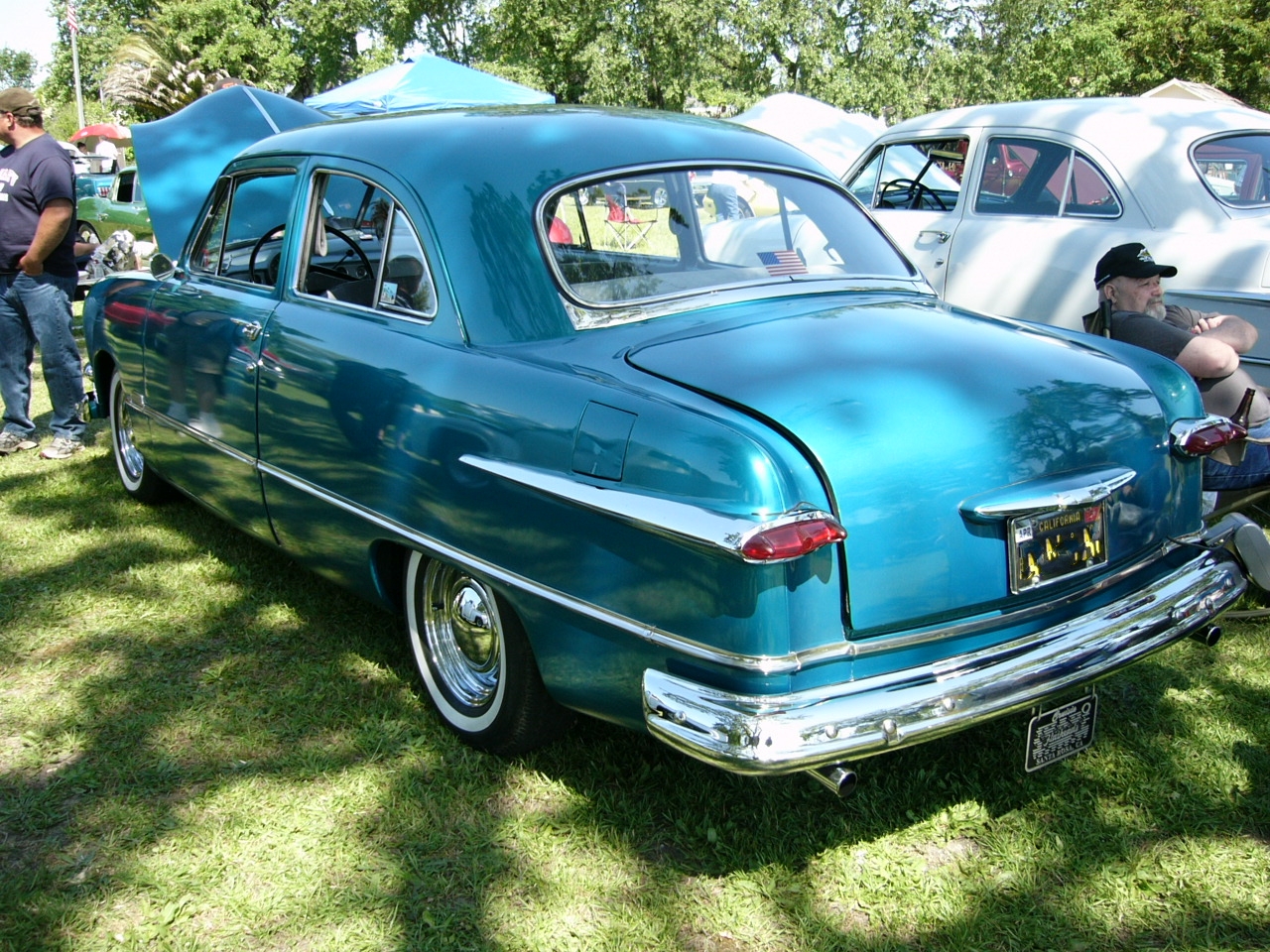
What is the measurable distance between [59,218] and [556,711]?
483 cm

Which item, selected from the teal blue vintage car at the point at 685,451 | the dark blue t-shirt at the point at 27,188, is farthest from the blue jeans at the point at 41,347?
the teal blue vintage car at the point at 685,451

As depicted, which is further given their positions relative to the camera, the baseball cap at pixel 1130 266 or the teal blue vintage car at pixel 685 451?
the baseball cap at pixel 1130 266

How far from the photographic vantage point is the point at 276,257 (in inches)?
170

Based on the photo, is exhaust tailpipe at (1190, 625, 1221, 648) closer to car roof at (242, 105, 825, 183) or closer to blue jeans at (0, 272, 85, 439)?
car roof at (242, 105, 825, 183)

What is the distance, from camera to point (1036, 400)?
2.69 m

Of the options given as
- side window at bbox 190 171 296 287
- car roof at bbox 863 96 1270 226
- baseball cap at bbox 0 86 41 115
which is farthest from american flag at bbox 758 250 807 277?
baseball cap at bbox 0 86 41 115

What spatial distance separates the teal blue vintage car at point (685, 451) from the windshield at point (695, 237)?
0.05 feet

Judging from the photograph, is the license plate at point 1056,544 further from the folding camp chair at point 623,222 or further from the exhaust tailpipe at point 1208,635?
the folding camp chair at point 623,222

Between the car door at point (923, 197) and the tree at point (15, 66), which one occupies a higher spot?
the tree at point (15, 66)

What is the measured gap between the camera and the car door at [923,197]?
6734 mm

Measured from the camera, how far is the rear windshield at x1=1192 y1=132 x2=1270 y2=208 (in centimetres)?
577

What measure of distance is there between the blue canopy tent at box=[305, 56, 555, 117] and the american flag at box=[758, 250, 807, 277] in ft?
43.4

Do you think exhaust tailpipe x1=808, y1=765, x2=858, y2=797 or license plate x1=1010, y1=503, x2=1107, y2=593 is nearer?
exhaust tailpipe x1=808, y1=765, x2=858, y2=797

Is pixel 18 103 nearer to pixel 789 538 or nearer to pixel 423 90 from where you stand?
pixel 789 538
